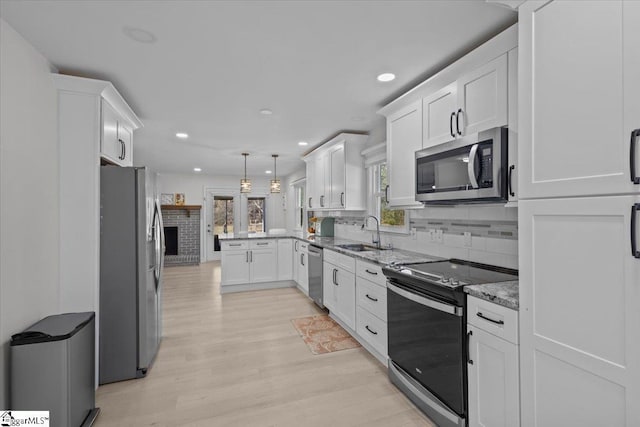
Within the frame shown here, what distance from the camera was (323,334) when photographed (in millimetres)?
3389

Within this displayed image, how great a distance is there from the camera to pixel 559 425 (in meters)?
1.26

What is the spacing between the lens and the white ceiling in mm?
1705

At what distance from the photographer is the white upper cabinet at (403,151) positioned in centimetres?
268

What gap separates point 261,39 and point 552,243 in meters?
1.99

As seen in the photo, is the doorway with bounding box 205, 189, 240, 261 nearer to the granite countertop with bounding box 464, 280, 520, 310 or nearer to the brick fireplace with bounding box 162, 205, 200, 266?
the brick fireplace with bounding box 162, 205, 200, 266

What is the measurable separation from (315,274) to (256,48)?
116 inches

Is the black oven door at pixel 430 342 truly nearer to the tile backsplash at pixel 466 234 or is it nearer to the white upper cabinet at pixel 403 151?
the tile backsplash at pixel 466 234

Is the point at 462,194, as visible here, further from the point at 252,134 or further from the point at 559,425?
the point at 252,134

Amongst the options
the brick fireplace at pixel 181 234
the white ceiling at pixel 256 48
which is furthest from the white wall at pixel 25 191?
the brick fireplace at pixel 181 234

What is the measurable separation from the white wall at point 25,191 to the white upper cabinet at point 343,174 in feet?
9.83

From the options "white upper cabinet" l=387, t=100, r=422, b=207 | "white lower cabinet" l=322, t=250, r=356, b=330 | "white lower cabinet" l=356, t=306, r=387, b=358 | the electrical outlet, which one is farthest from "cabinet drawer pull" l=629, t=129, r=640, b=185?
"white lower cabinet" l=322, t=250, r=356, b=330

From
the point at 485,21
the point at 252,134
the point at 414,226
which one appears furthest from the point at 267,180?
the point at 485,21

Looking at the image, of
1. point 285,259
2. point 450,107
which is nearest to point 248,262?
point 285,259

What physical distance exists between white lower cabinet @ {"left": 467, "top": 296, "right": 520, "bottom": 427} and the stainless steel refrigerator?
8.10 feet
